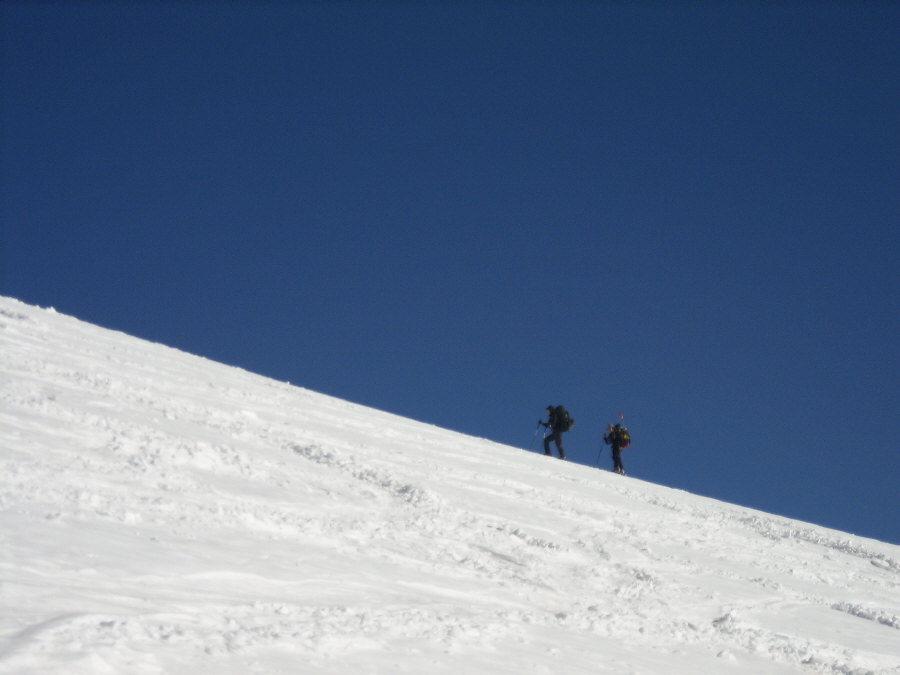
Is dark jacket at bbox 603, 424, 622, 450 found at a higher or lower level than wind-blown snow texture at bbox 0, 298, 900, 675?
higher

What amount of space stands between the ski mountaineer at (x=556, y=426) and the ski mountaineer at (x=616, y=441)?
1.32m

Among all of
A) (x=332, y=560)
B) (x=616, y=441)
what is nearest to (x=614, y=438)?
(x=616, y=441)

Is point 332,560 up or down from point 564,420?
down

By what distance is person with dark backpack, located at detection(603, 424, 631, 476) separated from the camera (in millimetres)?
22172

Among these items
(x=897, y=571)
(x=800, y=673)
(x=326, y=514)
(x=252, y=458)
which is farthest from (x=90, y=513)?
(x=897, y=571)

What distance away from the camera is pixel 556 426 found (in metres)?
21.8

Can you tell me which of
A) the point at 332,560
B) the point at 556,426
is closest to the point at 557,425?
the point at 556,426

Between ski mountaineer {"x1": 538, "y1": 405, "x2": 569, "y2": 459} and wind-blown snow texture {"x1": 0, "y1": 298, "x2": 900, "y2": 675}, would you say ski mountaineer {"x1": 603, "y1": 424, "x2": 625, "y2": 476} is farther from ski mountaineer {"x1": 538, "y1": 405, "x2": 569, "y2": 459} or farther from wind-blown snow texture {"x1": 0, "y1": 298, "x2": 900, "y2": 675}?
wind-blown snow texture {"x1": 0, "y1": 298, "x2": 900, "y2": 675}

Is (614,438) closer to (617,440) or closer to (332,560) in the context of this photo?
(617,440)

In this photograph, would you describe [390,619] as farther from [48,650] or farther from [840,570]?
[840,570]

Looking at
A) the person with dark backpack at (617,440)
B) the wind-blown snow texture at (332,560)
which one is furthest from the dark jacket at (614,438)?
the wind-blown snow texture at (332,560)

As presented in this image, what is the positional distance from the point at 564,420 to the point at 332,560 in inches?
603

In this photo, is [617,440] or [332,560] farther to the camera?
[617,440]

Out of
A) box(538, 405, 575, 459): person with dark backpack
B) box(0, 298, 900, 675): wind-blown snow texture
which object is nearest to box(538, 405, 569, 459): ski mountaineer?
box(538, 405, 575, 459): person with dark backpack
